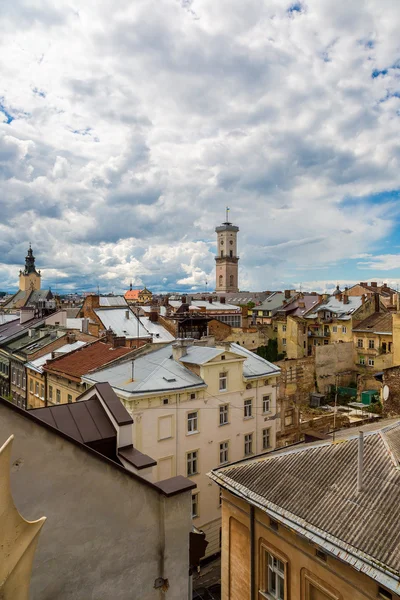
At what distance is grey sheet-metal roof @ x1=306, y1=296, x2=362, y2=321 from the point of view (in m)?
54.2

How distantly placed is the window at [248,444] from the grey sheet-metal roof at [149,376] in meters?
5.22

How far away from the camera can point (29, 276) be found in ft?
419

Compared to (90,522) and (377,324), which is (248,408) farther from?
(377,324)

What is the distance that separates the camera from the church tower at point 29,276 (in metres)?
127

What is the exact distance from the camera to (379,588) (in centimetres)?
732

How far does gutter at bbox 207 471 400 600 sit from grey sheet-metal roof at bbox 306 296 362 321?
47286 millimetres

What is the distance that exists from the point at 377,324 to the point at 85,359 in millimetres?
39435

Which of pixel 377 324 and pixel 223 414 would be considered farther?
pixel 377 324

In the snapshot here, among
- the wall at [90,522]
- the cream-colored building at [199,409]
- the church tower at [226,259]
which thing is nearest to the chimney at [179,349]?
the cream-colored building at [199,409]

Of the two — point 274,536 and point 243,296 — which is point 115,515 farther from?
point 243,296

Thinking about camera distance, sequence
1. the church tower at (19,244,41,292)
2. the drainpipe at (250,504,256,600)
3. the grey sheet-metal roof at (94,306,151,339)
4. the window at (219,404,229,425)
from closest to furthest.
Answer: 1. the drainpipe at (250,504,256,600)
2. the window at (219,404,229,425)
3. the grey sheet-metal roof at (94,306,151,339)
4. the church tower at (19,244,41,292)

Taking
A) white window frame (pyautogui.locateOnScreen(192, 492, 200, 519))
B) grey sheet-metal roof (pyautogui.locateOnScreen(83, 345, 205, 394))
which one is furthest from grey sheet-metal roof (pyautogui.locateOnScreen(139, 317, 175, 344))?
white window frame (pyautogui.locateOnScreen(192, 492, 200, 519))

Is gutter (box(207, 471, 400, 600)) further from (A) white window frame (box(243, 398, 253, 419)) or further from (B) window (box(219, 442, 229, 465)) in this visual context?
(A) white window frame (box(243, 398, 253, 419))

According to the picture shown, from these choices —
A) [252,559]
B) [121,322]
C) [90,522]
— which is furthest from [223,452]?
[121,322]
